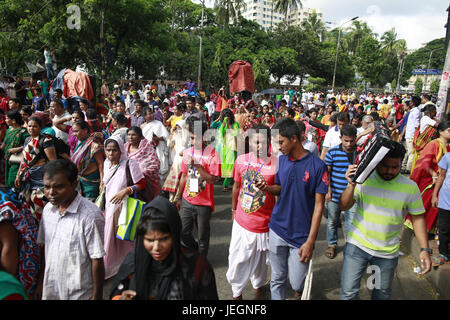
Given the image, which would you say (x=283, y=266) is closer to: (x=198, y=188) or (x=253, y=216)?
(x=253, y=216)

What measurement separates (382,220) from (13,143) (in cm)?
447

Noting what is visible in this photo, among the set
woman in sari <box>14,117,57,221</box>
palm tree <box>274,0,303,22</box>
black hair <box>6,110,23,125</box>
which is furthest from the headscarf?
palm tree <box>274,0,303,22</box>

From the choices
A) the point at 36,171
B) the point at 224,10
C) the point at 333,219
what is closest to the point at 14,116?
the point at 36,171

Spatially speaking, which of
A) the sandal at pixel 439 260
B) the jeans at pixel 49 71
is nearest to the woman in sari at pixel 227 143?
the sandal at pixel 439 260

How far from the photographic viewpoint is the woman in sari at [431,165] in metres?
4.07

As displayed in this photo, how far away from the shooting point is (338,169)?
4.00 meters

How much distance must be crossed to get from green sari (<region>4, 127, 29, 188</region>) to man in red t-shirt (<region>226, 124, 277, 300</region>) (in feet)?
9.95

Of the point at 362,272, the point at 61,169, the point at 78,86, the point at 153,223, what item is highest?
the point at 78,86

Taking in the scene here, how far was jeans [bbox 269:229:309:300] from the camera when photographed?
109 inches

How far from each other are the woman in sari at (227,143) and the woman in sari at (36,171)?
321 centimetres

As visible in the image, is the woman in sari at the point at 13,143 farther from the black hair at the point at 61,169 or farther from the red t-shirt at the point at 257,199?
the red t-shirt at the point at 257,199

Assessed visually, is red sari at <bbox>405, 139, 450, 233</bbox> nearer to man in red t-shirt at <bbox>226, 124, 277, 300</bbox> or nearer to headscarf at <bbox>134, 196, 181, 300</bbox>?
man in red t-shirt at <bbox>226, 124, 277, 300</bbox>

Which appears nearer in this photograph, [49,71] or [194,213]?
[194,213]
